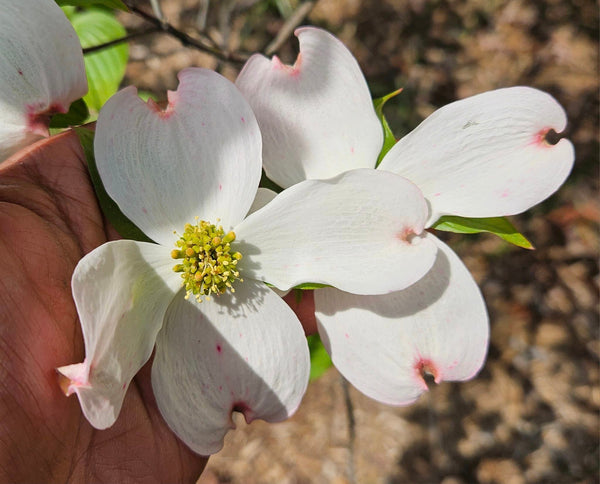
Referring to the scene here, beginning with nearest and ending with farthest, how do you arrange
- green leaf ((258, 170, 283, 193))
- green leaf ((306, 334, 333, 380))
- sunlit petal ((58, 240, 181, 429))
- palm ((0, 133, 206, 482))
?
sunlit petal ((58, 240, 181, 429))
palm ((0, 133, 206, 482))
green leaf ((258, 170, 283, 193))
green leaf ((306, 334, 333, 380))

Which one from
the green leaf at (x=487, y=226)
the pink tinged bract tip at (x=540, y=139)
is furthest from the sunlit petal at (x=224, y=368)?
the pink tinged bract tip at (x=540, y=139)

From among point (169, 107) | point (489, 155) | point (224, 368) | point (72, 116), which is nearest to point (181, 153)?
point (169, 107)

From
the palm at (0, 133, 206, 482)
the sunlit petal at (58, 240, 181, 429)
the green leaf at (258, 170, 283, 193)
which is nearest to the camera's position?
the sunlit petal at (58, 240, 181, 429)

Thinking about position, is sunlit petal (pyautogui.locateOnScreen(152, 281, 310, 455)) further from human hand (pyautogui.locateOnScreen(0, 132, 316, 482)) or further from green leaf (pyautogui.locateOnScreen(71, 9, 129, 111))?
green leaf (pyautogui.locateOnScreen(71, 9, 129, 111))

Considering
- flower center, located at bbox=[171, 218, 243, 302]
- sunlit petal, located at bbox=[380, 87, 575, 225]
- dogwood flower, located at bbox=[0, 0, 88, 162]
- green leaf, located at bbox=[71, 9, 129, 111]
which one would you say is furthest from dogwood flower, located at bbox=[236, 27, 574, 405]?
green leaf, located at bbox=[71, 9, 129, 111]

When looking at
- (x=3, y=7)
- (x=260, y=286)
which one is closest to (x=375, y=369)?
(x=260, y=286)

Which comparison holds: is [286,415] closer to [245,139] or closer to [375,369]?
[375,369]

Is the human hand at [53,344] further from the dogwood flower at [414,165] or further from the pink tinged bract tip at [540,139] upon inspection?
the pink tinged bract tip at [540,139]
